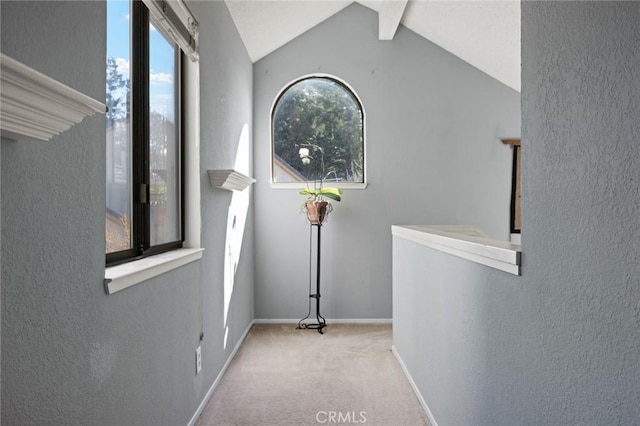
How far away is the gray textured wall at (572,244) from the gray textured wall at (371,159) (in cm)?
249

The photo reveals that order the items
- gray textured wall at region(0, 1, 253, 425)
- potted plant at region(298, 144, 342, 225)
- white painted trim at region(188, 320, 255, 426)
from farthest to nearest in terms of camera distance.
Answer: potted plant at region(298, 144, 342, 225) < white painted trim at region(188, 320, 255, 426) < gray textured wall at region(0, 1, 253, 425)

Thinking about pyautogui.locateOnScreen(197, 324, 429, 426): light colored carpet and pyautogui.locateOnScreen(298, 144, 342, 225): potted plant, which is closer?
pyautogui.locateOnScreen(197, 324, 429, 426): light colored carpet

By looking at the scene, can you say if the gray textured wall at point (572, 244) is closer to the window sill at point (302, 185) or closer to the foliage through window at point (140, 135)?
the foliage through window at point (140, 135)

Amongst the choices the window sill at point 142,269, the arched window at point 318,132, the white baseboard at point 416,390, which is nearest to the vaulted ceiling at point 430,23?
the arched window at point 318,132

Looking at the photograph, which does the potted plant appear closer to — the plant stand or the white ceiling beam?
the plant stand

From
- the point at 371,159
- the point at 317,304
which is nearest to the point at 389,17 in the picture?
the point at 371,159

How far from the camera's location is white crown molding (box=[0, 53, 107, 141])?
69 centimetres

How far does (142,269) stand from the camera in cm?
139

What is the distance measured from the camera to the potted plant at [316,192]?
11.9ft

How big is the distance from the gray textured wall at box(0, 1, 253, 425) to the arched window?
2413 mm

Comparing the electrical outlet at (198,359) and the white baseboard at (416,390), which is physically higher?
the electrical outlet at (198,359)

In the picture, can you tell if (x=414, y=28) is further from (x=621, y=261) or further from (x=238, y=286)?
(x=621, y=261)

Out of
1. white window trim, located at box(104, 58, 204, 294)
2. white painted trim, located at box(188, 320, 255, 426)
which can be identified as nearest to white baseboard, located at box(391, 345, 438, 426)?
white painted trim, located at box(188, 320, 255, 426)

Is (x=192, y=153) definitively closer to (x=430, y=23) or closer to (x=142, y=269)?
(x=142, y=269)
